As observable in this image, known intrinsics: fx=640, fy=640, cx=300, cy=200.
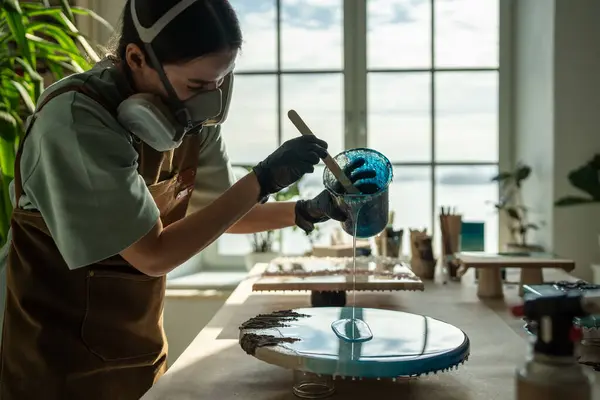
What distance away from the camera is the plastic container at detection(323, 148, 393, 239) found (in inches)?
48.6

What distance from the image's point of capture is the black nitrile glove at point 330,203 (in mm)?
1277

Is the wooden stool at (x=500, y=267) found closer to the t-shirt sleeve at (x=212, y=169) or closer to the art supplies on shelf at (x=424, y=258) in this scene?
the art supplies on shelf at (x=424, y=258)

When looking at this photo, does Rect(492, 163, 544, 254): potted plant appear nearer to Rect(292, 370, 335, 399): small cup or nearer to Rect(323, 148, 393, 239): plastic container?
Rect(323, 148, 393, 239): plastic container

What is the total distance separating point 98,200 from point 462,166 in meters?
2.03

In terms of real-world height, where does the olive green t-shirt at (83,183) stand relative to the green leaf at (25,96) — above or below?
below

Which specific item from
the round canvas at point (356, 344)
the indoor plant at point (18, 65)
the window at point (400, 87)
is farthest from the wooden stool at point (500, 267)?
the indoor plant at point (18, 65)

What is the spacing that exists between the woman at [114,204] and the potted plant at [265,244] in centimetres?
138

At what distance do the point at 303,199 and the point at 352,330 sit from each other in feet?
1.91

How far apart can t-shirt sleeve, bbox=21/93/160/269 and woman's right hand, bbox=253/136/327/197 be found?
220mm

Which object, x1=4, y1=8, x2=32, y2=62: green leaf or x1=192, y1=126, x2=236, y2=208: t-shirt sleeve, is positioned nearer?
x1=192, y1=126, x2=236, y2=208: t-shirt sleeve

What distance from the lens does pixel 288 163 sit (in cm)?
117

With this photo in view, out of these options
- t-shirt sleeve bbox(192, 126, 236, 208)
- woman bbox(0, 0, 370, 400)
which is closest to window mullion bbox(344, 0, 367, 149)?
t-shirt sleeve bbox(192, 126, 236, 208)

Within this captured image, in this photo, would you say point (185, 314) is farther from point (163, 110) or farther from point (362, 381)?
point (362, 381)

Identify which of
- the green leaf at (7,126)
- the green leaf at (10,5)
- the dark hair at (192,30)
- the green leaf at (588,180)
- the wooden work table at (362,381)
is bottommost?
the wooden work table at (362,381)
